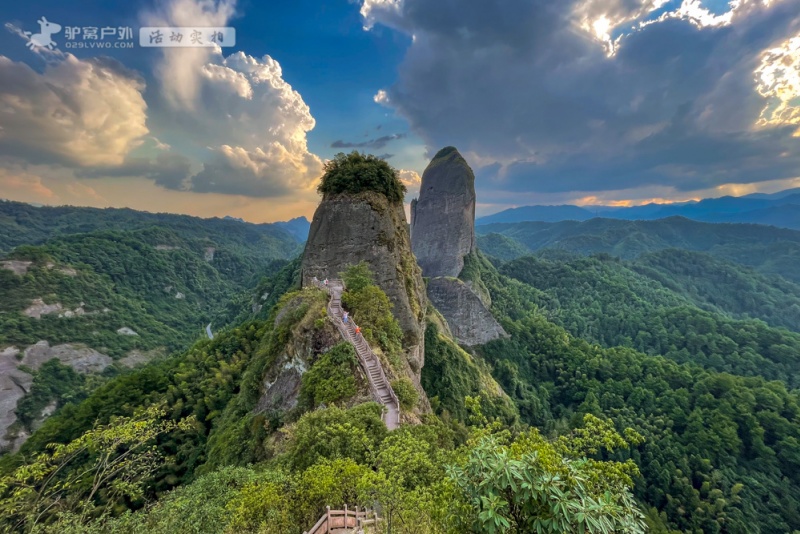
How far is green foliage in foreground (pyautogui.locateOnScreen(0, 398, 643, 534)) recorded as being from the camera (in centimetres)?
466

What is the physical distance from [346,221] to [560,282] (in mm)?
89560

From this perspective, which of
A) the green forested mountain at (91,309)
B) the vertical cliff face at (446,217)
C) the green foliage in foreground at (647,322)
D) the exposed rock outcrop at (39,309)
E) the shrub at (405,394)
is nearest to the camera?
the shrub at (405,394)

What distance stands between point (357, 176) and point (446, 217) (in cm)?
5159

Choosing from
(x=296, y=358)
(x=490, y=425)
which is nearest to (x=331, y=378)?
(x=296, y=358)

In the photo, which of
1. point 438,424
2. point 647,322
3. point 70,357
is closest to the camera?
point 438,424

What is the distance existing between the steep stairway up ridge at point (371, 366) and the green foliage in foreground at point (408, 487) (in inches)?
75.2

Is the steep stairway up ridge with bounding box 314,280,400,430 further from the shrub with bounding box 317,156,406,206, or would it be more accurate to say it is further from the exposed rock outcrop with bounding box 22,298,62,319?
the exposed rock outcrop with bounding box 22,298,62,319

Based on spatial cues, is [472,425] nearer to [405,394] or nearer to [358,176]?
[405,394]

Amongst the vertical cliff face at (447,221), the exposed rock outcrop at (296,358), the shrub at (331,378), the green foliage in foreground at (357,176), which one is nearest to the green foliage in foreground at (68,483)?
the exposed rock outcrop at (296,358)

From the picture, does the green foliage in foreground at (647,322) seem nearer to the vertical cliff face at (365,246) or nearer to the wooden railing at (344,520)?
the vertical cliff face at (365,246)

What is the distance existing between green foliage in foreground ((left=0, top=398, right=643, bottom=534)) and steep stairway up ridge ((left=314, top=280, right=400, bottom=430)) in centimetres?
191

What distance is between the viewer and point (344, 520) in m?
8.60

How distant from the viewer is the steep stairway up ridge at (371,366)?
1430cm

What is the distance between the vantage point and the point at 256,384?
20.7 metres
